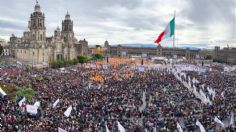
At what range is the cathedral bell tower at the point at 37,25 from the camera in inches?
3735

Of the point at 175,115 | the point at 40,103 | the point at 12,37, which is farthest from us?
the point at 12,37

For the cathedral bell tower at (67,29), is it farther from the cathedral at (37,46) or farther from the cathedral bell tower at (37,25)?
the cathedral bell tower at (37,25)

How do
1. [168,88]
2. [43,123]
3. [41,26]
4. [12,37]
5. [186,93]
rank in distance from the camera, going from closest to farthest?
[43,123] < [186,93] < [168,88] < [41,26] < [12,37]

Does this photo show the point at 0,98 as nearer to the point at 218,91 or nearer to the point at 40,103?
the point at 40,103

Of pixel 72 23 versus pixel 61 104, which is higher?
pixel 72 23

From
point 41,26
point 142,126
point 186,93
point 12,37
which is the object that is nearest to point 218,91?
point 186,93

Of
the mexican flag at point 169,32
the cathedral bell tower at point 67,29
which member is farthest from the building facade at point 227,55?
the mexican flag at point 169,32

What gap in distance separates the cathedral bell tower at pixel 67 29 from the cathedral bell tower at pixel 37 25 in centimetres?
2679

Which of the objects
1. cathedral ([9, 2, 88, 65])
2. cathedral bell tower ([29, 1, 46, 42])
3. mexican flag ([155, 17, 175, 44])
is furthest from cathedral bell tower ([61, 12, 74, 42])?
mexican flag ([155, 17, 175, 44])

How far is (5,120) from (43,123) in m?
2.04

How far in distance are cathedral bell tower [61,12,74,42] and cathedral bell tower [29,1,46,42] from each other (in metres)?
26.8

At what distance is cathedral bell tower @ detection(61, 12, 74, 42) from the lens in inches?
4882

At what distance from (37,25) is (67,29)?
94.6 feet

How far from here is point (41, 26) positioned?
96.3m
